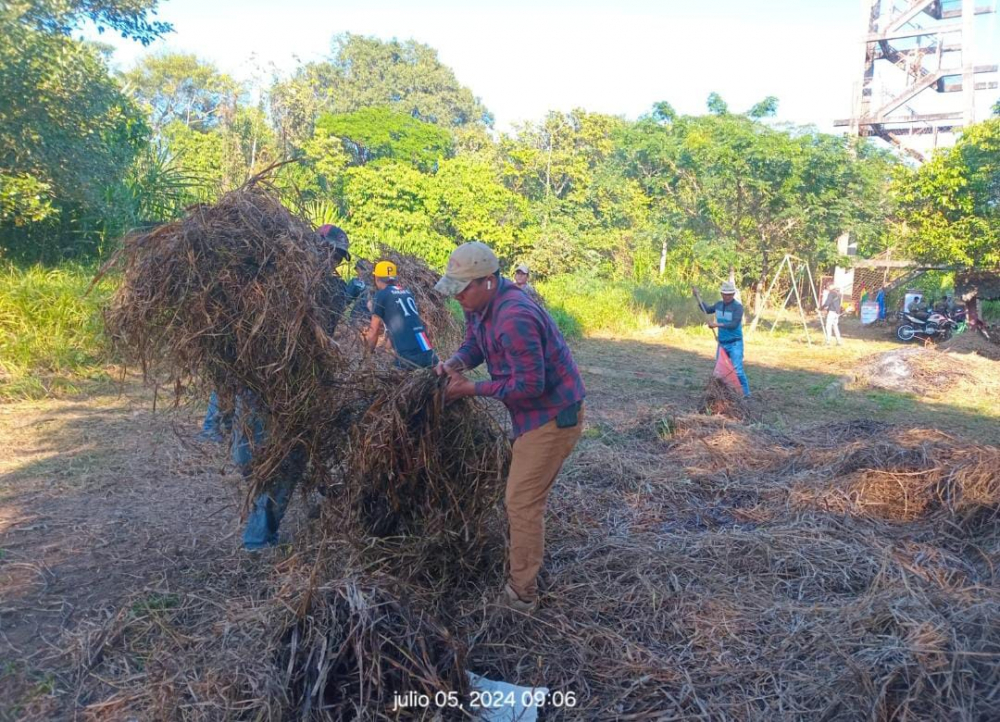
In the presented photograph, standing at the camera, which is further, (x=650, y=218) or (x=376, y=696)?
(x=650, y=218)

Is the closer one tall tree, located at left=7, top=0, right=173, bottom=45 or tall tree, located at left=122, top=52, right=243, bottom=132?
tall tree, located at left=7, top=0, right=173, bottom=45

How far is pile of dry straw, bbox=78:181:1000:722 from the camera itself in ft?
9.48

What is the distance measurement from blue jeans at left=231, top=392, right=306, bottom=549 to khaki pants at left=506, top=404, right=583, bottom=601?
3.69ft

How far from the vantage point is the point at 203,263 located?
11.7 ft

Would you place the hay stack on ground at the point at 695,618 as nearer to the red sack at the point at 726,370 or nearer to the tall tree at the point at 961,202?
the red sack at the point at 726,370

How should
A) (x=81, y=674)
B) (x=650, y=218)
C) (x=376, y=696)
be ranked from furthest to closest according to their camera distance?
(x=650, y=218) < (x=81, y=674) < (x=376, y=696)

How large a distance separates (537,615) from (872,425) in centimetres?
498

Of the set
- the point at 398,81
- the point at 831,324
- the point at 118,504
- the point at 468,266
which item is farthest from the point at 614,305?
the point at 398,81

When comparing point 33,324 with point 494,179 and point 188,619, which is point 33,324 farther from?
point 494,179

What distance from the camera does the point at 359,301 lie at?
18.5 ft

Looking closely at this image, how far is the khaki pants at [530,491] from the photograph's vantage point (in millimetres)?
3523

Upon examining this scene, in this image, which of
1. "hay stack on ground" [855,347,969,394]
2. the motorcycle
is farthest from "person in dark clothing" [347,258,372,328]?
the motorcycle

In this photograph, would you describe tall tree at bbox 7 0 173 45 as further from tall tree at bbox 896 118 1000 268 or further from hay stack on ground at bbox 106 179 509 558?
tall tree at bbox 896 118 1000 268

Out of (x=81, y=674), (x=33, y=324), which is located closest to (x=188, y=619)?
(x=81, y=674)
